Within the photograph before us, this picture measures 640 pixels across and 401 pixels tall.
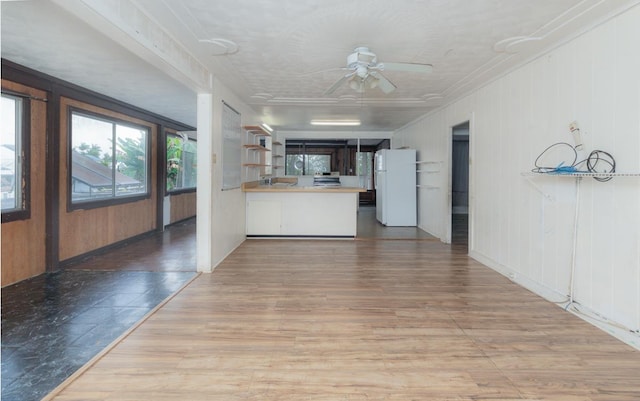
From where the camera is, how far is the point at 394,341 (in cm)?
233

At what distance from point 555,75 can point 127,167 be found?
6.10 metres

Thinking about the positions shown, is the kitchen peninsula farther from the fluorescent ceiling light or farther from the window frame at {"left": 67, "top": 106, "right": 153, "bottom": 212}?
the fluorescent ceiling light

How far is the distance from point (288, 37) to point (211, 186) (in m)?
→ 1.93

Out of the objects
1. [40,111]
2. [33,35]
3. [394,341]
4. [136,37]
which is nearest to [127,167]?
[40,111]

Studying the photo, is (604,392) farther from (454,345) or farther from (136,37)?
(136,37)

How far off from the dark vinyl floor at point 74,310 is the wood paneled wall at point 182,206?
2.54 m

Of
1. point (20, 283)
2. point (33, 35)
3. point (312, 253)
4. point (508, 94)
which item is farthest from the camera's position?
point (312, 253)

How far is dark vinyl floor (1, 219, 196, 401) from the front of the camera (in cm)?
199

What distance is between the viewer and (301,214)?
19.7 ft

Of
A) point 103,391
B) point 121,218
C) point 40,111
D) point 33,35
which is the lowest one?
point 103,391

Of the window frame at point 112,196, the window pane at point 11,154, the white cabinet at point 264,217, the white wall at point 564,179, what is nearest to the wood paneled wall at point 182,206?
the window frame at point 112,196

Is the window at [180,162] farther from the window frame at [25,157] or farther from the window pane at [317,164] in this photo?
the window pane at [317,164]

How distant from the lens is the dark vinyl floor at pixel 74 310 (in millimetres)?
1990

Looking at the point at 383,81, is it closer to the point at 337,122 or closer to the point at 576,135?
the point at 576,135
